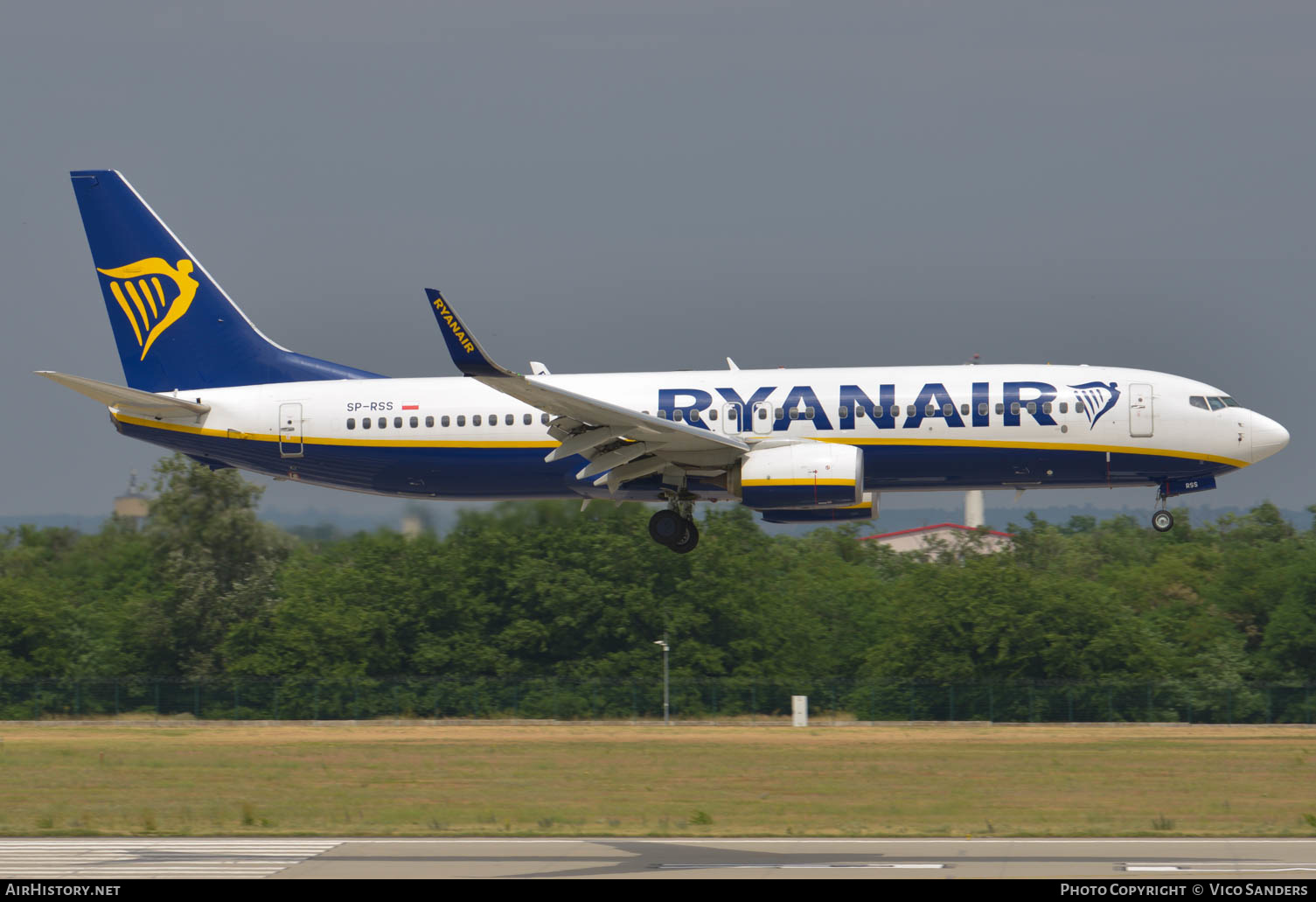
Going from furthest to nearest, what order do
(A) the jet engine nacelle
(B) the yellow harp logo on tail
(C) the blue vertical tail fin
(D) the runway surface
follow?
1. (B) the yellow harp logo on tail
2. (C) the blue vertical tail fin
3. (A) the jet engine nacelle
4. (D) the runway surface

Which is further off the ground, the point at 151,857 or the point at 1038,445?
the point at 1038,445

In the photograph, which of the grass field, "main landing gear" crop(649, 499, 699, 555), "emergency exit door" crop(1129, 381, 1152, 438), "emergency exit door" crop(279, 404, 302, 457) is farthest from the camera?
"emergency exit door" crop(279, 404, 302, 457)

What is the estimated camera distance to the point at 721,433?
36.7 meters

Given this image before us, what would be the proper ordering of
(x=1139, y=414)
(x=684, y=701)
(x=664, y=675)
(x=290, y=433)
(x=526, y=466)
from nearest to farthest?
(x=1139, y=414) → (x=526, y=466) → (x=290, y=433) → (x=684, y=701) → (x=664, y=675)

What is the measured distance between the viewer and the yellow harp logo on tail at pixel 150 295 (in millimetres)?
42188

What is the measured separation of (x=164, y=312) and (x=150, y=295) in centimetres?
76

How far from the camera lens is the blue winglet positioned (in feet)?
103

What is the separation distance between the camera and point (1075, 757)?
4062 centimetres

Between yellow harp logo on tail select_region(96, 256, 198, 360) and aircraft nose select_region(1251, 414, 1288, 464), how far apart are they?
28.2 metres

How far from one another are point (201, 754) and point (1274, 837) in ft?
94.1

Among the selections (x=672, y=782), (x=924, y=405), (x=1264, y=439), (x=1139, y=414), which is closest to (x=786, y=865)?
(x=672, y=782)

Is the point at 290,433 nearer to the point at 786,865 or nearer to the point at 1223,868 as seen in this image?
the point at 786,865

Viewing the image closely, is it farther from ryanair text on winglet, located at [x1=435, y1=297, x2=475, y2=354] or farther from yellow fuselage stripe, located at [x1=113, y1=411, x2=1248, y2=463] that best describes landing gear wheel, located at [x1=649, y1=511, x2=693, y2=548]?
ryanair text on winglet, located at [x1=435, y1=297, x2=475, y2=354]

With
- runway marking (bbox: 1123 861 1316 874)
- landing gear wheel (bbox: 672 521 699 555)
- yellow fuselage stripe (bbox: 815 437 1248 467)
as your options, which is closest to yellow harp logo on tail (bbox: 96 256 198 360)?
landing gear wheel (bbox: 672 521 699 555)
